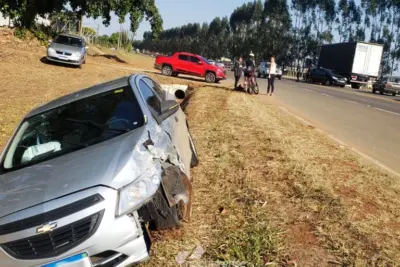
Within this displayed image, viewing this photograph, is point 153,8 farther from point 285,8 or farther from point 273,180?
point 285,8

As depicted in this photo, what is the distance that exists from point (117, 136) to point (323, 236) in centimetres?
203

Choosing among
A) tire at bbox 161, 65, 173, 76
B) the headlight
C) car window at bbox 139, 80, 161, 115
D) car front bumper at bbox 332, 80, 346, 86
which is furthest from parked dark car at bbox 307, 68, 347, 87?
the headlight

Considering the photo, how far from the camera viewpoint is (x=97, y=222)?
3.07 meters

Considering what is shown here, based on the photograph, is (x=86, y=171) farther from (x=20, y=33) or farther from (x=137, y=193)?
(x=20, y=33)

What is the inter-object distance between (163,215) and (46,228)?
106 cm

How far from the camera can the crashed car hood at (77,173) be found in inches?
126

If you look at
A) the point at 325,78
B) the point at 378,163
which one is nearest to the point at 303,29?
the point at 325,78

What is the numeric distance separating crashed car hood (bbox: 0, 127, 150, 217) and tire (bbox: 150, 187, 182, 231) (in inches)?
11.8

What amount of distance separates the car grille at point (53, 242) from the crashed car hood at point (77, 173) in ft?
0.80

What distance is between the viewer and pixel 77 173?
11.1 ft

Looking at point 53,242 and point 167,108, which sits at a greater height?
point 167,108

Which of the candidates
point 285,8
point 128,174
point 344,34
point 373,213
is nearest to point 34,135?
point 128,174

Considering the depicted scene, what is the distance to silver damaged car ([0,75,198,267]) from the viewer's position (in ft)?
9.97

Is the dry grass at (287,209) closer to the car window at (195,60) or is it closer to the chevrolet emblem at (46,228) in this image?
the chevrolet emblem at (46,228)
